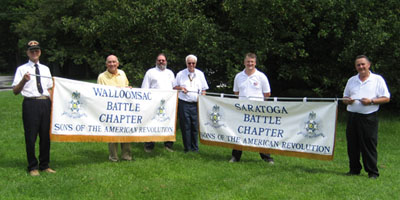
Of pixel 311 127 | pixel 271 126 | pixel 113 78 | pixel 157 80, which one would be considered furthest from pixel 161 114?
pixel 311 127

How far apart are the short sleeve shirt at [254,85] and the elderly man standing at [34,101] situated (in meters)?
3.35

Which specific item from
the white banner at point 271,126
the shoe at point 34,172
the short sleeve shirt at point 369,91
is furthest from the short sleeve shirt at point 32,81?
the short sleeve shirt at point 369,91

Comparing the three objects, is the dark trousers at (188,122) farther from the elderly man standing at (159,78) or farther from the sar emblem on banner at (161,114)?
the sar emblem on banner at (161,114)

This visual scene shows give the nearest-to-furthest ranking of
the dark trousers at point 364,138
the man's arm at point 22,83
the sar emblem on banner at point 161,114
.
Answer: the man's arm at point 22,83 < the dark trousers at point 364,138 < the sar emblem on banner at point 161,114

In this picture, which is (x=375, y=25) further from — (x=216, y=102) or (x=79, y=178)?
(x=79, y=178)

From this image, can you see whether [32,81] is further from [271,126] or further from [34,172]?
[271,126]

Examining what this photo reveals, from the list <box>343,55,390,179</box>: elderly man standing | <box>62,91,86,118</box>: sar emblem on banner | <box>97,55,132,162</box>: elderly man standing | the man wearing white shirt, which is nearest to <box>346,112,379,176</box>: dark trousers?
<box>343,55,390,179</box>: elderly man standing

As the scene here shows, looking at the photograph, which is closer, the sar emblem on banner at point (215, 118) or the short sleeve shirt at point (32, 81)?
the short sleeve shirt at point (32, 81)

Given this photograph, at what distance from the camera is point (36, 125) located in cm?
607

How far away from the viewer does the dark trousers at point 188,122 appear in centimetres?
795

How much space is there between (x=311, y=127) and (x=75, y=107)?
13.2 feet

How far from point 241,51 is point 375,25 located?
376cm

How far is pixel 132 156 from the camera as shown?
25.2 feet

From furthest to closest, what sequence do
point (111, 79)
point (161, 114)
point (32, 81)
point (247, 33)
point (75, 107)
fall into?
point (247, 33) < point (161, 114) < point (111, 79) < point (75, 107) < point (32, 81)
